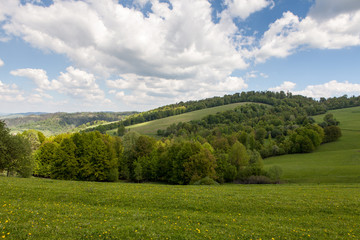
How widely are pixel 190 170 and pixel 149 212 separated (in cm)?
3330

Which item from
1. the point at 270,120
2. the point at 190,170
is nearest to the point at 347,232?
the point at 190,170

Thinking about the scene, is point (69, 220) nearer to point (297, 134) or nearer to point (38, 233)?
point (38, 233)

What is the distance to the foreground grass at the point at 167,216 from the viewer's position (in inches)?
455

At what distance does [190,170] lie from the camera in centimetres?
4819

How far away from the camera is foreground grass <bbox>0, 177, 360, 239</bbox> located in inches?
455

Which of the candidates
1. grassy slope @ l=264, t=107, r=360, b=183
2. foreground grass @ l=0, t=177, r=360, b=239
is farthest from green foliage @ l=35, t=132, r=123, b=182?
grassy slope @ l=264, t=107, r=360, b=183

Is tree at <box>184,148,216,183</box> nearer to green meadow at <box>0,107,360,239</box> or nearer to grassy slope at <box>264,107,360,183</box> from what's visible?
grassy slope at <box>264,107,360,183</box>

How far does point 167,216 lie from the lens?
49.4 feet

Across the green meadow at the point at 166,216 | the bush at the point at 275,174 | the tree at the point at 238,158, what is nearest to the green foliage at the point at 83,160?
the green meadow at the point at 166,216

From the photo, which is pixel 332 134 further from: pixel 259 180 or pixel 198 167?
pixel 198 167

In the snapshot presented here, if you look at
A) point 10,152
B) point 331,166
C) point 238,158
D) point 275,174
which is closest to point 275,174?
point 275,174

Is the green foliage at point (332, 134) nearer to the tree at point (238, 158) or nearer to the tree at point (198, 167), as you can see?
the tree at point (238, 158)

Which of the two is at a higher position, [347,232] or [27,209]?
[27,209]

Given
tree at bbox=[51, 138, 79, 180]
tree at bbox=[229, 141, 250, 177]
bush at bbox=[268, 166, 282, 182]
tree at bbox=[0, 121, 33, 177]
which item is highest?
tree at bbox=[0, 121, 33, 177]
